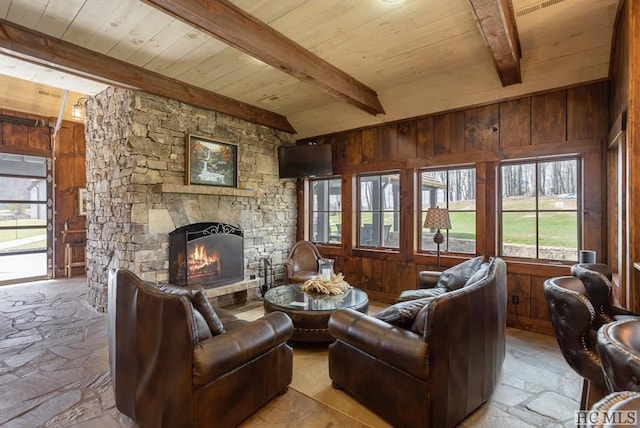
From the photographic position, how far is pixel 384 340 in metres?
1.95

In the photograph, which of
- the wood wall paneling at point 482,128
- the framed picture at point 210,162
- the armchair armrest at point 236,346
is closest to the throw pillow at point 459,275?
the wood wall paneling at point 482,128

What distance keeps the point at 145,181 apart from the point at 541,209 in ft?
15.4

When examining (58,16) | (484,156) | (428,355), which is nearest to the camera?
(428,355)

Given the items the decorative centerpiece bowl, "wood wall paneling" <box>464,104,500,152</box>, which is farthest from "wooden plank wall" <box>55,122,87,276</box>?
"wood wall paneling" <box>464,104,500,152</box>

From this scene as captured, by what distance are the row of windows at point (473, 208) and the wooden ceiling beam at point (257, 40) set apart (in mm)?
1723

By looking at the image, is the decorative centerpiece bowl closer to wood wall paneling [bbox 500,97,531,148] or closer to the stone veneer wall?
the stone veneer wall

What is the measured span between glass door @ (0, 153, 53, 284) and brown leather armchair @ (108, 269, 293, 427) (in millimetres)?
5928

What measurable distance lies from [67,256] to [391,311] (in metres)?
7.10

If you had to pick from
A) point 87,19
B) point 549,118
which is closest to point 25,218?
point 87,19

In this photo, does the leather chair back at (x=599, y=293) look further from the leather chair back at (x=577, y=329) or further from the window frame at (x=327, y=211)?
the window frame at (x=327, y=211)

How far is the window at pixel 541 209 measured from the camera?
3531 millimetres

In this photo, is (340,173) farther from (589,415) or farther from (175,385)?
(589,415)

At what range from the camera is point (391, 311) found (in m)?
2.14

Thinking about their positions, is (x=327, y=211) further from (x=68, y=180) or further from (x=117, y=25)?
(x=68, y=180)
